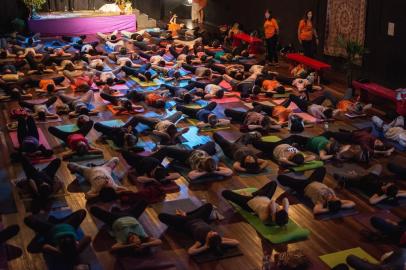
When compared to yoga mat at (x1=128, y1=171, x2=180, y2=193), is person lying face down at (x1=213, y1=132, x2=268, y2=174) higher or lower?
higher

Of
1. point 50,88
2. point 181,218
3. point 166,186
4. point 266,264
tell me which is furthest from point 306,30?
point 266,264

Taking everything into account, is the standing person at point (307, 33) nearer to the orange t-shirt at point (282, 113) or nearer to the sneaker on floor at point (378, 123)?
the orange t-shirt at point (282, 113)

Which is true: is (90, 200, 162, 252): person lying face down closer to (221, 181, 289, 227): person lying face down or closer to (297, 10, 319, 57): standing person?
(221, 181, 289, 227): person lying face down

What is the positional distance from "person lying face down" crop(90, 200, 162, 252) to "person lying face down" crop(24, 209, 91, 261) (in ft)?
0.66

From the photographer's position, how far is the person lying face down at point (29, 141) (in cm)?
605

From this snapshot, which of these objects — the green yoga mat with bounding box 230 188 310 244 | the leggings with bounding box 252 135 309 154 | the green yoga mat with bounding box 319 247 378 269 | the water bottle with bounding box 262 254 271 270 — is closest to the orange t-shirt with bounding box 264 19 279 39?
the leggings with bounding box 252 135 309 154

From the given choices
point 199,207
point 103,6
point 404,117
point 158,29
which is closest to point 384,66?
point 404,117

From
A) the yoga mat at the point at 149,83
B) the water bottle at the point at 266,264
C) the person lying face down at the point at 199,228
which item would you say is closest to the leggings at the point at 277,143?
the person lying face down at the point at 199,228

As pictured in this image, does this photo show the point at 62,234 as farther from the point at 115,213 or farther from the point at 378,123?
the point at 378,123

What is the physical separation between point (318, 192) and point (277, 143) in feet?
3.96

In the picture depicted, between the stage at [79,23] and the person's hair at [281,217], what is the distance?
10.7 m

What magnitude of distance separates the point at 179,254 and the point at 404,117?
14.2 feet

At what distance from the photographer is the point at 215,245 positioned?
430 cm

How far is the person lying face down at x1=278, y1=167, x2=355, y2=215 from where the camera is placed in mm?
4973
